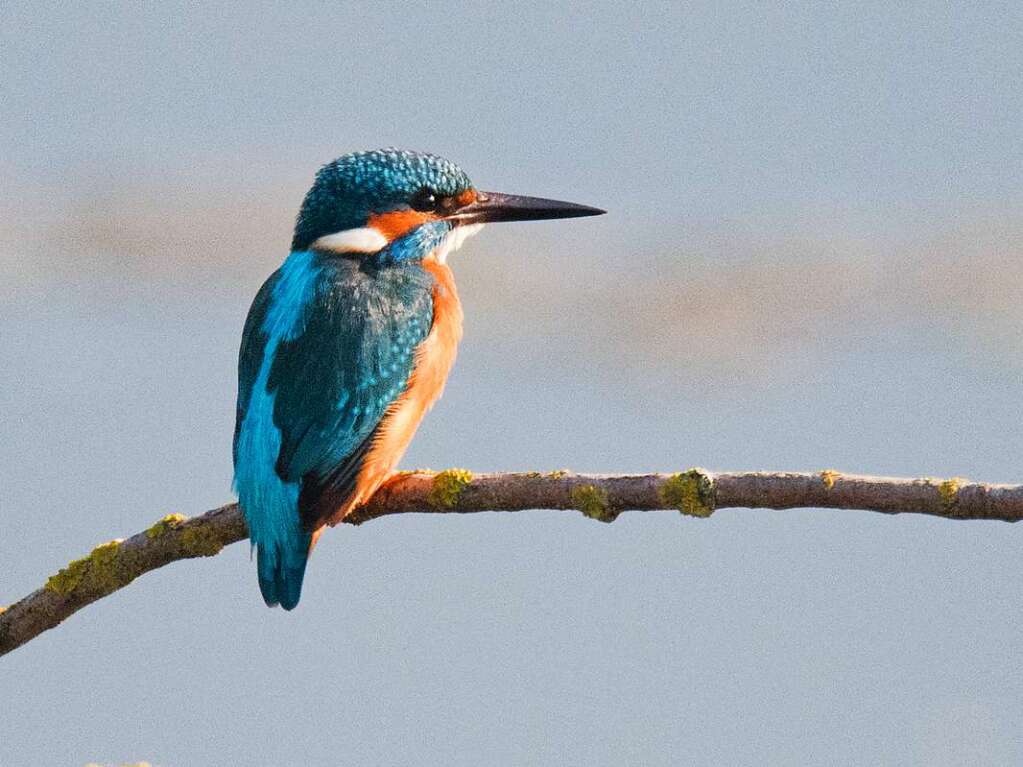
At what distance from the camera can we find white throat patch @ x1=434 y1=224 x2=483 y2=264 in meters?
3.70

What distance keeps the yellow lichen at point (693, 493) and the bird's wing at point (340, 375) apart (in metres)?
0.80

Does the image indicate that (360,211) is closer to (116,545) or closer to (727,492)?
(116,545)

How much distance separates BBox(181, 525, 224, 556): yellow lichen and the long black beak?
1.10m

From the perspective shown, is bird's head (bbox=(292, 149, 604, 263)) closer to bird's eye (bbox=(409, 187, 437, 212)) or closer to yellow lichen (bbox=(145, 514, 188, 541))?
bird's eye (bbox=(409, 187, 437, 212))

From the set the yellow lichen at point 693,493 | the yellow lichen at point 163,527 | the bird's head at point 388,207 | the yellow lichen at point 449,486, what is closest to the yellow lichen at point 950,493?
the yellow lichen at point 693,493

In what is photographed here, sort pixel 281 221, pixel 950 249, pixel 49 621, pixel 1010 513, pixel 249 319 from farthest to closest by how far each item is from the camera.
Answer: pixel 281 221 → pixel 950 249 → pixel 249 319 → pixel 49 621 → pixel 1010 513

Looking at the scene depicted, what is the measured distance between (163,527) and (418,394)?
707 millimetres

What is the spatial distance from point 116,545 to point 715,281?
2130mm

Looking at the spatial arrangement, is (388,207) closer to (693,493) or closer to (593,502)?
(593,502)

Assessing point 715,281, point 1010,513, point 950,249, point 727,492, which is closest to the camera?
point 1010,513

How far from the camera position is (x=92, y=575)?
2830 millimetres

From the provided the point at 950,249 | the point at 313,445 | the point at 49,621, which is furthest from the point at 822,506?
the point at 950,249

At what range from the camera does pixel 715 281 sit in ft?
14.8

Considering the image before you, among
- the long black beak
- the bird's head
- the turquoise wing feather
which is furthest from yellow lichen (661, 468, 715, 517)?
the long black beak
